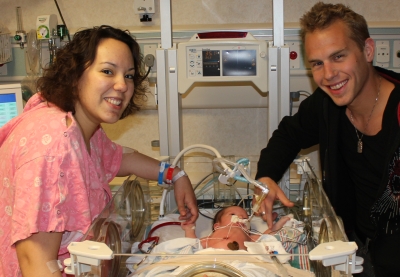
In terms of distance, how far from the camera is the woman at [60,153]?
4.58ft

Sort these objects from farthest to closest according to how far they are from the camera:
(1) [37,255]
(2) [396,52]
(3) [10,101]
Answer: (2) [396,52] < (3) [10,101] < (1) [37,255]

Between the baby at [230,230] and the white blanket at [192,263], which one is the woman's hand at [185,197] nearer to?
the baby at [230,230]

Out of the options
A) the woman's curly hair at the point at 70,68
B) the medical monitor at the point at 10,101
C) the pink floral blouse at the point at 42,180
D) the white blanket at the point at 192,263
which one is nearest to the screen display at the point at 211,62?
the woman's curly hair at the point at 70,68

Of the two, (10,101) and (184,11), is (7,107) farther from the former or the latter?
(184,11)

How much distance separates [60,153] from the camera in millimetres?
1443

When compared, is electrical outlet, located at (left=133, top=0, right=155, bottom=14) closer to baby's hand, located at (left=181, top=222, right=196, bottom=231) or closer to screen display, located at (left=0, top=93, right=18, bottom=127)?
screen display, located at (left=0, top=93, right=18, bottom=127)

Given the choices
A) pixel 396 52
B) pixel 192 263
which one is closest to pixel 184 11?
pixel 396 52

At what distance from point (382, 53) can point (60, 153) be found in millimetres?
2015

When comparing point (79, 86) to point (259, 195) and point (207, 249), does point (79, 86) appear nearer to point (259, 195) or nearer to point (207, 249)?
point (207, 249)

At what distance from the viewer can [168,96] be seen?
7.68 feet

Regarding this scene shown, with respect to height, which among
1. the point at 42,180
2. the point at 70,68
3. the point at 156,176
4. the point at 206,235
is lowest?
the point at 206,235

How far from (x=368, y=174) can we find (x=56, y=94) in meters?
1.26

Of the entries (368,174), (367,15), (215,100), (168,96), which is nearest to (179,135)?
(168,96)

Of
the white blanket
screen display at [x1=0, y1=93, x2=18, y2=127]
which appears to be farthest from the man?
screen display at [x1=0, y1=93, x2=18, y2=127]
